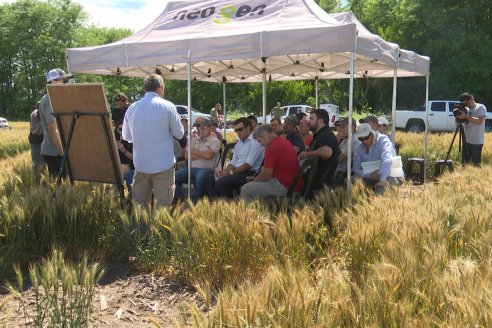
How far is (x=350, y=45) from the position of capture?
16.5 ft

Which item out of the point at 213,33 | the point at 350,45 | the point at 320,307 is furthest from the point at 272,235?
the point at 213,33

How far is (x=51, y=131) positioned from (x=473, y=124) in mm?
6128

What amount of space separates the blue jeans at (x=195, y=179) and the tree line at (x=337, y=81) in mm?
15089

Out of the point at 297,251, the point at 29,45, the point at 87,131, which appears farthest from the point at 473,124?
the point at 29,45

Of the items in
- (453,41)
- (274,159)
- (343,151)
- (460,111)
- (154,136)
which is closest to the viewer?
(154,136)

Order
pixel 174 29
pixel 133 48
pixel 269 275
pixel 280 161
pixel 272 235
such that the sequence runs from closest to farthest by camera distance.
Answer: pixel 269 275
pixel 272 235
pixel 280 161
pixel 133 48
pixel 174 29

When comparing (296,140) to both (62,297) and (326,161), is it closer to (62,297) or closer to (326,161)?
(326,161)

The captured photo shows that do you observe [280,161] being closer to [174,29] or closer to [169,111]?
[169,111]

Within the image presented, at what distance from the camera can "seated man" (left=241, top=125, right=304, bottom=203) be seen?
Answer: 5348 millimetres

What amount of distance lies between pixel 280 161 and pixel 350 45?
1.32 meters

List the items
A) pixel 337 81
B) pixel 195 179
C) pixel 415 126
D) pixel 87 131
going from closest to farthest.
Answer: pixel 87 131 → pixel 195 179 → pixel 415 126 → pixel 337 81

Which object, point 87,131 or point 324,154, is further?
point 324,154

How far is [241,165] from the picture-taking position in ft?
20.5

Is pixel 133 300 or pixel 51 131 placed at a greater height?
pixel 51 131
